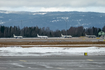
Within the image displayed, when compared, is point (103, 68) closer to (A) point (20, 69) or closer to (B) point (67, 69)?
(B) point (67, 69)

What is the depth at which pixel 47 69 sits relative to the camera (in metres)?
13.4

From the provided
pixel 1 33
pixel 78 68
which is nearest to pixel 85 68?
pixel 78 68

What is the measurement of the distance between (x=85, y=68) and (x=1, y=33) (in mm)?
135194

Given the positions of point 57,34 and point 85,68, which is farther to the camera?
point 57,34

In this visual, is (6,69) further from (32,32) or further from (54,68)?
(32,32)

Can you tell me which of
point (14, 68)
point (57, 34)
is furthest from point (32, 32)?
point (14, 68)

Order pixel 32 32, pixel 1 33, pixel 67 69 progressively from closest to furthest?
pixel 67 69 < pixel 1 33 < pixel 32 32

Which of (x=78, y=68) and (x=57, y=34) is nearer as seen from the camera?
(x=78, y=68)

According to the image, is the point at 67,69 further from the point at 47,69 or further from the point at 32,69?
the point at 32,69

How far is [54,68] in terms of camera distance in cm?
1378

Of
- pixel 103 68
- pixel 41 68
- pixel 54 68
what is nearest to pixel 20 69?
pixel 41 68

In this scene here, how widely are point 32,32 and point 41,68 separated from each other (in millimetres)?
138981

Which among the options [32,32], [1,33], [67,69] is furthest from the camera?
[32,32]

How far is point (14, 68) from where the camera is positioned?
1377 centimetres
